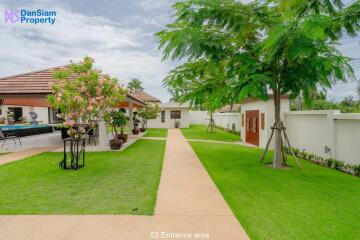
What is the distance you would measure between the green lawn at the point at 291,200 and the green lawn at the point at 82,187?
192 cm

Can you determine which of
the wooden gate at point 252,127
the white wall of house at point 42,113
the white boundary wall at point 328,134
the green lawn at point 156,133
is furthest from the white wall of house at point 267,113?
the white wall of house at point 42,113

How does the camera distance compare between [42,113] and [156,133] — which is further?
[42,113]

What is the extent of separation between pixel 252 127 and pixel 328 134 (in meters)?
6.56

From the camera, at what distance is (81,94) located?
27.1ft

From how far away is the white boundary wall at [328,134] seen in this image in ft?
25.7

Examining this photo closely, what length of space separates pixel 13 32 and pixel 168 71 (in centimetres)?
852

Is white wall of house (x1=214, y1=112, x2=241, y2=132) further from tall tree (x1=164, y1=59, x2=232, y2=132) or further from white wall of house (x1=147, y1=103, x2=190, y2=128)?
tall tree (x1=164, y1=59, x2=232, y2=132)

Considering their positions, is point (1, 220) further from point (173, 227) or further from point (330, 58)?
point (330, 58)

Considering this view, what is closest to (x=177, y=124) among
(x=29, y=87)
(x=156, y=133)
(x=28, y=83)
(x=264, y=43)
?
(x=156, y=133)

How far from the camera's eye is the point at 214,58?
8180 millimetres

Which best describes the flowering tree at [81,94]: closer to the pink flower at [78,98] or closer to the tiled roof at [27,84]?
the pink flower at [78,98]

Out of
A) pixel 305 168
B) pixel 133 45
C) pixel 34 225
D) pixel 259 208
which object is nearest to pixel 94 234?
pixel 34 225

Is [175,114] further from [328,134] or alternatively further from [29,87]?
[328,134]

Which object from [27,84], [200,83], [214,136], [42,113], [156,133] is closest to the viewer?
[200,83]
